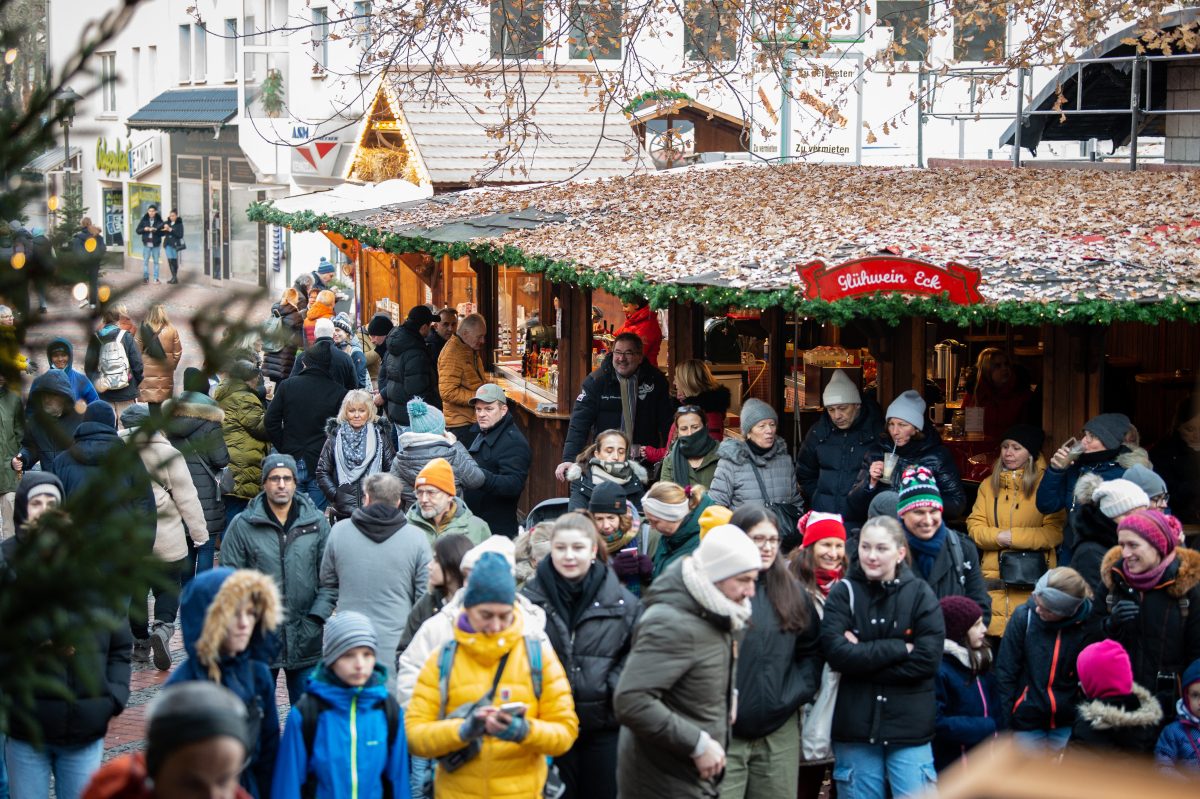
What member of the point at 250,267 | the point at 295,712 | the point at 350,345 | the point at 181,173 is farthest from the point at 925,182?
the point at 181,173

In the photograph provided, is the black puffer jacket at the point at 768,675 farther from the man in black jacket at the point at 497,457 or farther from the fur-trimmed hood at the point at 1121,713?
the man in black jacket at the point at 497,457

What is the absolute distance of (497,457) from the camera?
11289 millimetres

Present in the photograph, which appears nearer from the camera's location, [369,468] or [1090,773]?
[1090,773]

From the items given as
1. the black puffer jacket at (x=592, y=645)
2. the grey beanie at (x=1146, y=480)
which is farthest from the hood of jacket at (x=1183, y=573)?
the black puffer jacket at (x=592, y=645)

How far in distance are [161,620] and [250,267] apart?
31621 mm

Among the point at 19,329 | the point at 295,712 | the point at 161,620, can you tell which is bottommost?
the point at 161,620

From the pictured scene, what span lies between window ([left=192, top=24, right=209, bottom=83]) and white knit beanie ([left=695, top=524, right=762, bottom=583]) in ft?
129

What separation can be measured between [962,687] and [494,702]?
2302mm

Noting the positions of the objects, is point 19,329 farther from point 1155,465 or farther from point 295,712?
point 1155,465

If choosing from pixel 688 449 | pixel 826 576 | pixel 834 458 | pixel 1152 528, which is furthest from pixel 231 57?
pixel 1152 528

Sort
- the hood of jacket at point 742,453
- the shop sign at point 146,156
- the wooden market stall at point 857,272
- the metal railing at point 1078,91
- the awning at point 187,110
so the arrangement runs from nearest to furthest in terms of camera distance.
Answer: the wooden market stall at point 857,272, the hood of jacket at point 742,453, the metal railing at point 1078,91, the awning at point 187,110, the shop sign at point 146,156

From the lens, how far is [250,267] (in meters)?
41.2

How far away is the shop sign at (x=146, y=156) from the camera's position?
46.5 metres

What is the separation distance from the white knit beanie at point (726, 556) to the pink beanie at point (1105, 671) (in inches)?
69.8
